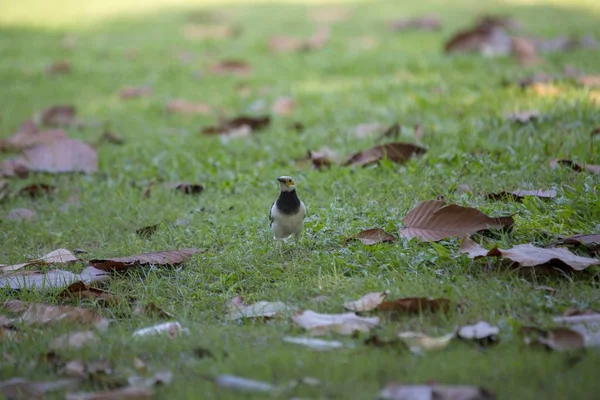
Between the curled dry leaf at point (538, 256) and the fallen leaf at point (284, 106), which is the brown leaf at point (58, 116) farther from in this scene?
the curled dry leaf at point (538, 256)

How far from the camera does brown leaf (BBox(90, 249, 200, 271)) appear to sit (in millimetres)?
3921

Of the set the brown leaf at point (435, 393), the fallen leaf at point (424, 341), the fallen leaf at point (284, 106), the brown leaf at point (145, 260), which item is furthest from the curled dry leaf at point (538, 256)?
the fallen leaf at point (284, 106)

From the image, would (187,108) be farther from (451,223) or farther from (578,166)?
(451,223)

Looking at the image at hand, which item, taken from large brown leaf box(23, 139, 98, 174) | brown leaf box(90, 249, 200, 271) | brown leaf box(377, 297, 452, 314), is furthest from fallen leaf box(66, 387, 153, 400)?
large brown leaf box(23, 139, 98, 174)

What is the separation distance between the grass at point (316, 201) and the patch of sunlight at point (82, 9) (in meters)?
2.74

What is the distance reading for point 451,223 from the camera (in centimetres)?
394

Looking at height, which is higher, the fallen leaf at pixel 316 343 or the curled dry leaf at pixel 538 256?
the curled dry leaf at pixel 538 256

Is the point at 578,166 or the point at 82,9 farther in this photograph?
the point at 82,9

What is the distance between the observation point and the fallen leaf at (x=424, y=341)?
9.32ft

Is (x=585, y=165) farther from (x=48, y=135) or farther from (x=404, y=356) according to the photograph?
(x=48, y=135)

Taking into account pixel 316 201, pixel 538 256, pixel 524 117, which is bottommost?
pixel 316 201

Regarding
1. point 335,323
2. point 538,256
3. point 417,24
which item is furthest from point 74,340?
point 417,24

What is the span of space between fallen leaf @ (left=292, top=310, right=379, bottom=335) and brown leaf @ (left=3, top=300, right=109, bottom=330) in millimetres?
910

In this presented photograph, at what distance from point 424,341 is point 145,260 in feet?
5.68
